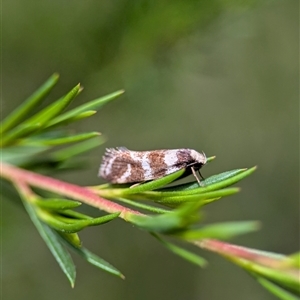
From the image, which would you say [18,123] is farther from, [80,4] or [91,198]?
[80,4]

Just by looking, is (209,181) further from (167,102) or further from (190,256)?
(167,102)

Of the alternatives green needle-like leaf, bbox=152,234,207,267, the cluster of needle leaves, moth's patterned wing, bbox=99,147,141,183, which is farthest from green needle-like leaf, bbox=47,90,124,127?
green needle-like leaf, bbox=152,234,207,267

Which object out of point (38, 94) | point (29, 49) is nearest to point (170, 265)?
point (29, 49)

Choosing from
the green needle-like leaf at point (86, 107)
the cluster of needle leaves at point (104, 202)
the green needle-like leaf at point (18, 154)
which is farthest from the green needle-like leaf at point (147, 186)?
the green needle-like leaf at point (18, 154)

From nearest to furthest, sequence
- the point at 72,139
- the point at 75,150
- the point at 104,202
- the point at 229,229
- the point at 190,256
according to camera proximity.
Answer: the point at 229,229 < the point at 190,256 < the point at 104,202 < the point at 72,139 < the point at 75,150

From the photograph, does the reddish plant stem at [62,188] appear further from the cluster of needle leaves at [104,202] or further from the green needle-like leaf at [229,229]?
the green needle-like leaf at [229,229]

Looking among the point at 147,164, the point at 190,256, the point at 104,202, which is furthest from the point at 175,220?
the point at 147,164

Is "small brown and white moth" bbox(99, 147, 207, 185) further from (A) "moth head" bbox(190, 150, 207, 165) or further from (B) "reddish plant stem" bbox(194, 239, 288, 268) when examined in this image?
(B) "reddish plant stem" bbox(194, 239, 288, 268)
